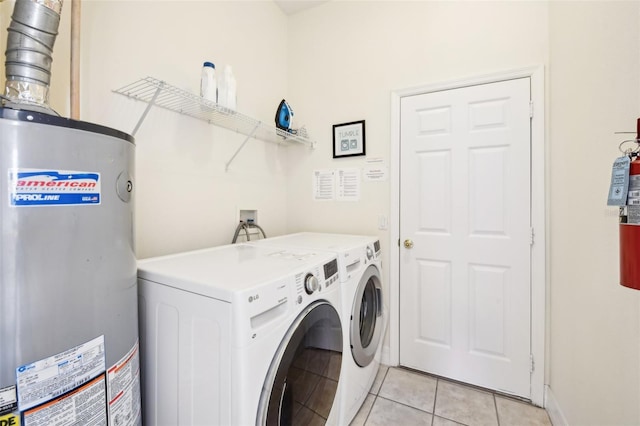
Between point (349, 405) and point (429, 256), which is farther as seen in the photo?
point (429, 256)

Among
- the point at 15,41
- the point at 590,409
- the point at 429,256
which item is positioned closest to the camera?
the point at 15,41

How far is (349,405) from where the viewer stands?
4.67ft

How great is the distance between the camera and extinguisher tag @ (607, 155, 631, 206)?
2.51 ft

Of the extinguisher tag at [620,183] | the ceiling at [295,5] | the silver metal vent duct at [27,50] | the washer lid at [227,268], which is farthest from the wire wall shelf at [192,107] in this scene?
the extinguisher tag at [620,183]

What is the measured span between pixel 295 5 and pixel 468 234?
7.83 feet

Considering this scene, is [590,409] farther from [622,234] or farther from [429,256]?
[429,256]

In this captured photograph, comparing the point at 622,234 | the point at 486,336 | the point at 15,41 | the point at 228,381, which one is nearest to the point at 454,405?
the point at 486,336

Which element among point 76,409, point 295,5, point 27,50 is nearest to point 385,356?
point 76,409

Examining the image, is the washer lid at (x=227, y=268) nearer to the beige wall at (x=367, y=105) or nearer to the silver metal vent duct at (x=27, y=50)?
the beige wall at (x=367, y=105)

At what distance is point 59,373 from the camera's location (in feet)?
→ 2.08

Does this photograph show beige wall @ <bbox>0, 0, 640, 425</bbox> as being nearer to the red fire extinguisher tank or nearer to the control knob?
the red fire extinguisher tank

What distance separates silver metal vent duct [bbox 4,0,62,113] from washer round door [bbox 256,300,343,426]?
3.36 feet

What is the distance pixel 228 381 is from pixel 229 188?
1344 mm

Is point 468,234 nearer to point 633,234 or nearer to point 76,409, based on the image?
point 633,234
